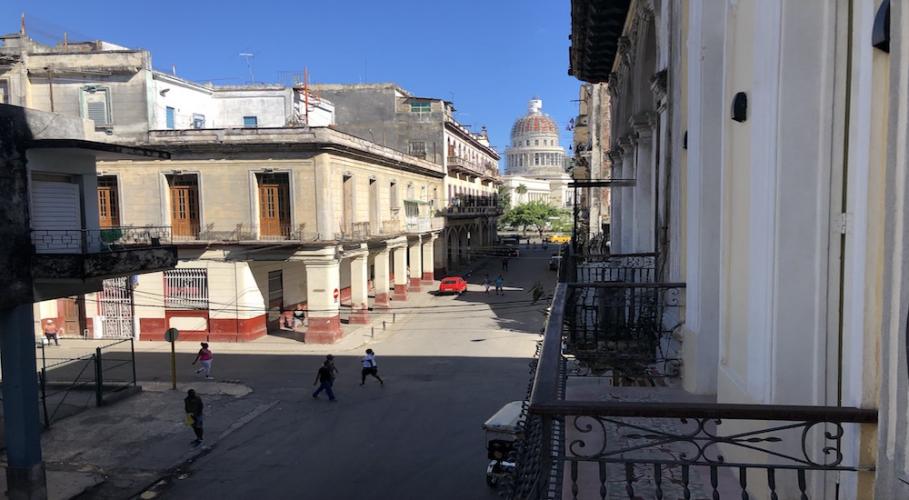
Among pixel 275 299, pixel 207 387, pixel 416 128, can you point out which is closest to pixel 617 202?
pixel 207 387

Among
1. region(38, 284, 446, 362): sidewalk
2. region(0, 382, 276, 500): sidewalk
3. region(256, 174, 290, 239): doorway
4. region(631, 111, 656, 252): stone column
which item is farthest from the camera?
region(256, 174, 290, 239): doorway

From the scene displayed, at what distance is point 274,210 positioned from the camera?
74.7ft

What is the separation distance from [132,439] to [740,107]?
1383cm

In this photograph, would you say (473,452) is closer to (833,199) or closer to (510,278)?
(833,199)

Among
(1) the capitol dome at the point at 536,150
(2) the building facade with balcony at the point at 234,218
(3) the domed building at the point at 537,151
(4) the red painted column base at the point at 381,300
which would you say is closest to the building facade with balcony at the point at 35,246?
(2) the building facade with balcony at the point at 234,218

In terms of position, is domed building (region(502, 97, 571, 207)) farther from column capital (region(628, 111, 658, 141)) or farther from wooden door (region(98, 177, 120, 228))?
column capital (region(628, 111, 658, 141))

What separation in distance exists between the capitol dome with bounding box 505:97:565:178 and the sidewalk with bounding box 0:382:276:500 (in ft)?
334

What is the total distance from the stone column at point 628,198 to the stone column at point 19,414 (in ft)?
35.9

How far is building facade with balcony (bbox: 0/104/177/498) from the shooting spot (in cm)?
988

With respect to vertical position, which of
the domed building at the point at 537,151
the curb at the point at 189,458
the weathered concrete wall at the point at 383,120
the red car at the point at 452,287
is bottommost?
the curb at the point at 189,458

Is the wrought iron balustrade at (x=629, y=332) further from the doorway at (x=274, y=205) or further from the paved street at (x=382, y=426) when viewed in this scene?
the doorway at (x=274, y=205)

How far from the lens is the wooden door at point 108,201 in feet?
75.3

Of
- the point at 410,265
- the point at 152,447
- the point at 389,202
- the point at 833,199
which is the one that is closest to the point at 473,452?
the point at 152,447

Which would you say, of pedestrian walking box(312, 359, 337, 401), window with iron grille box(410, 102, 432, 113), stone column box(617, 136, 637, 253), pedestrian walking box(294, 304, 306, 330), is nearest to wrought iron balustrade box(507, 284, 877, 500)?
stone column box(617, 136, 637, 253)
